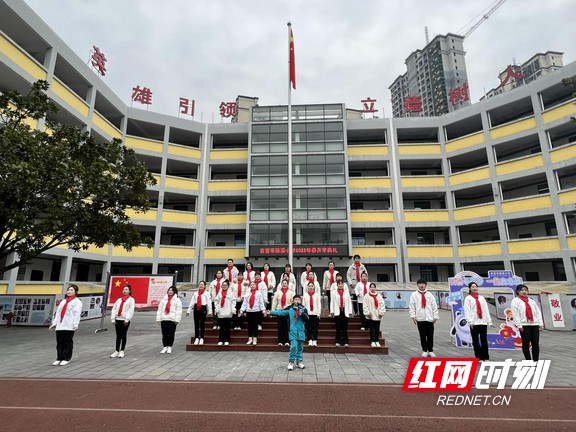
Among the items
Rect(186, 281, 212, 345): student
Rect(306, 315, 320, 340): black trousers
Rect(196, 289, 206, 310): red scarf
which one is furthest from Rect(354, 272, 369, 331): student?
Rect(196, 289, 206, 310): red scarf

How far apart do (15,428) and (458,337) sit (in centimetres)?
1078

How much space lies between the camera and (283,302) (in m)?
9.31

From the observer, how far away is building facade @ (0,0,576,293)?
25484 millimetres

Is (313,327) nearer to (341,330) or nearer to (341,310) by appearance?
(341,330)

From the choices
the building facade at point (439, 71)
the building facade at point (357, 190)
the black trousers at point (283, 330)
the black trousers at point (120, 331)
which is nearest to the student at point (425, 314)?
the black trousers at point (283, 330)

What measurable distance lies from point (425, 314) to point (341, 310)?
224 centimetres

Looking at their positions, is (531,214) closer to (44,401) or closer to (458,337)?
Answer: (458,337)

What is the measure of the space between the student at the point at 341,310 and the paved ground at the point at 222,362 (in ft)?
2.05

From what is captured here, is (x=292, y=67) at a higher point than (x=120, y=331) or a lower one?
higher

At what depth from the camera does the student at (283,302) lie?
9.26 meters

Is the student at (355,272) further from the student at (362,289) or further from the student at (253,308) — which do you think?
the student at (253,308)

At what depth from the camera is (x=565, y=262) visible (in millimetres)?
23266

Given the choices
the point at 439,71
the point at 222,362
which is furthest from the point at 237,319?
the point at 439,71

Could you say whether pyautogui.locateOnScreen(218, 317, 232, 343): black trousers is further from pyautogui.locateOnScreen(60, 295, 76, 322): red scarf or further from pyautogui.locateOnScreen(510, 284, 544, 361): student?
pyautogui.locateOnScreen(510, 284, 544, 361): student
